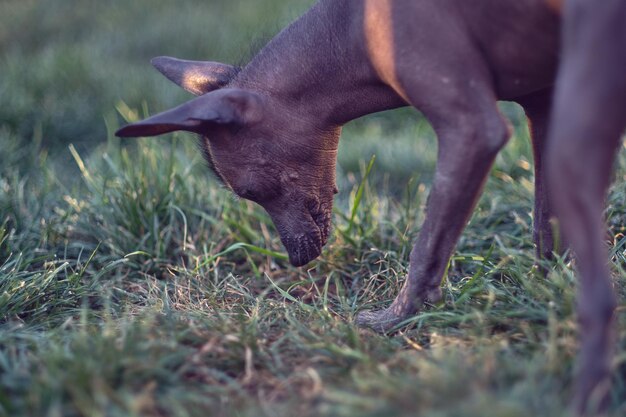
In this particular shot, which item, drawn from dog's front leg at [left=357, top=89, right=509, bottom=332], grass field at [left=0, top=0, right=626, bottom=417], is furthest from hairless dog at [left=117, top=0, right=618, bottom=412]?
grass field at [left=0, top=0, right=626, bottom=417]

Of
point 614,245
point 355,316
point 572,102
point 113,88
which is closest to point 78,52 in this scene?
point 113,88

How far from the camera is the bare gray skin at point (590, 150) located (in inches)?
96.4

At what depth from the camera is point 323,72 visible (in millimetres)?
3680

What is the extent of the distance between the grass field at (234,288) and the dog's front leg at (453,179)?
0.51 feet

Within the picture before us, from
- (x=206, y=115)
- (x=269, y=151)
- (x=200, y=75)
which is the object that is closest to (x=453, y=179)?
(x=269, y=151)

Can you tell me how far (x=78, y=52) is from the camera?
8.03 meters

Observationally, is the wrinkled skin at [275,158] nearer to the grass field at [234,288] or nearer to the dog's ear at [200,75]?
the dog's ear at [200,75]

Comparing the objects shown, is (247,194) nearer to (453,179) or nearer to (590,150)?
(453,179)

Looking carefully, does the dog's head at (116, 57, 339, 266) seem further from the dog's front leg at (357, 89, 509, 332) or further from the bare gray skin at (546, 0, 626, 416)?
the bare gray skin at (546, 0, 626, 416)

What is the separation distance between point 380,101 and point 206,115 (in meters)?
0.85

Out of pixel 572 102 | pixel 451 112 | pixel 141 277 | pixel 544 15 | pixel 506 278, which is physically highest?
pixel 544 15

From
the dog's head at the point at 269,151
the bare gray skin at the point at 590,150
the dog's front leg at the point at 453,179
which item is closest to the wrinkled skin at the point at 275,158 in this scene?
the dog's head at the point at 269,151

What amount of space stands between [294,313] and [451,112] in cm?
116

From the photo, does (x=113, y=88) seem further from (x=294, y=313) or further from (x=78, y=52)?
(x=294, y=313)
